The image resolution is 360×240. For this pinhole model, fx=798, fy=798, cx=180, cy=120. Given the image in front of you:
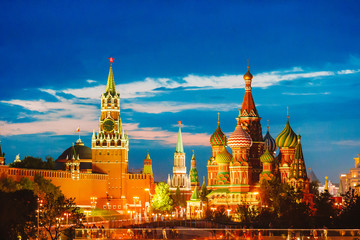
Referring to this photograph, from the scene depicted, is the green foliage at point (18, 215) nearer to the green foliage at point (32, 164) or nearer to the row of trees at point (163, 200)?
the green foliage at point (32, 164)

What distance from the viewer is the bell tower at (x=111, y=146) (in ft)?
444

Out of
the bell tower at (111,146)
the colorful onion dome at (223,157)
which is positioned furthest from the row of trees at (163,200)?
the colorful onion dome at (223,157)

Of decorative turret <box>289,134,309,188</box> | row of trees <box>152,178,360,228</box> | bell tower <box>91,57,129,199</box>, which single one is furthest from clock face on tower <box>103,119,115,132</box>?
decorative turret <box>289,134,309,188</box>

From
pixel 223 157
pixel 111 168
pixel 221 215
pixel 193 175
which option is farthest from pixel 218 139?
pixel 193 175

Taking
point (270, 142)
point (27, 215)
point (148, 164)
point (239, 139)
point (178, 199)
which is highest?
point (148, 164)

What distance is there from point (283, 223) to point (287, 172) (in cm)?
3532

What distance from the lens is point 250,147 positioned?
113625 mm

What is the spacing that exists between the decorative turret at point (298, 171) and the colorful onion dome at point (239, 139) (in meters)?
7.39

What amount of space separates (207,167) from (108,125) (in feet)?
82.3

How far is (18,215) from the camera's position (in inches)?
1988

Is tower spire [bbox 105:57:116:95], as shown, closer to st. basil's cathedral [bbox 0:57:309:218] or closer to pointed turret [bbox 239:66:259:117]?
st. basil's cathedral [bbox 0:57:309:218]

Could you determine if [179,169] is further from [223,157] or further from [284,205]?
[284,205]

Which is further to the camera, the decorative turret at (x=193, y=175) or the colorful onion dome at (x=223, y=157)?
the decorative turret at (x=193, y=175)

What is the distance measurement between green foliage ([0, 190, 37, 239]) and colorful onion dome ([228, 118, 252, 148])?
49573 millimetres
